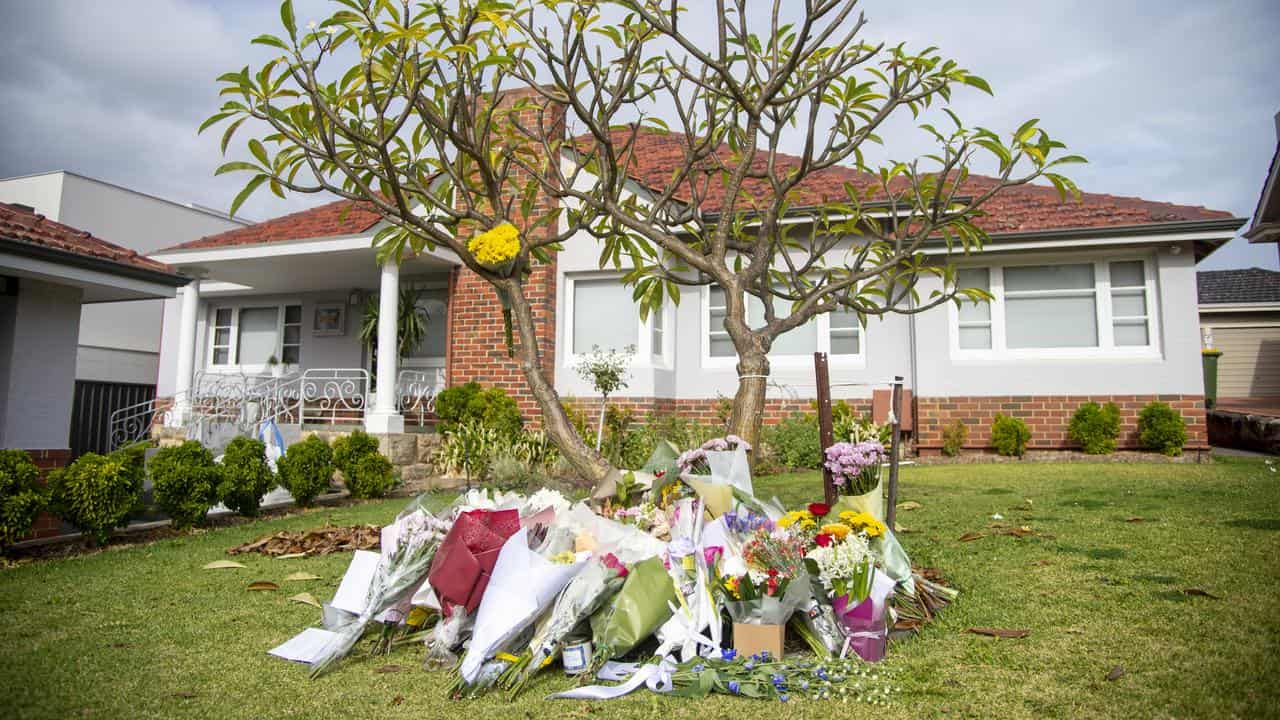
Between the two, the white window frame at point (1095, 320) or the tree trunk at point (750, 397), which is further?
the white window frame at point (1095, 320)

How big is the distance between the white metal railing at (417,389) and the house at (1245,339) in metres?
19.5

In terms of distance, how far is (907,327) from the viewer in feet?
37.6

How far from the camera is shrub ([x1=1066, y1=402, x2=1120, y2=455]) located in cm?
1039

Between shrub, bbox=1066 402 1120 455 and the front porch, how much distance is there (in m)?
9.57

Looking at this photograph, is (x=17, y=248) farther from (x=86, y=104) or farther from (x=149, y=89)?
(x=86, y=104)

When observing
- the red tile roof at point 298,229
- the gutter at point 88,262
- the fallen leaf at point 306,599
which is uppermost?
the red tile roof at point 298,229

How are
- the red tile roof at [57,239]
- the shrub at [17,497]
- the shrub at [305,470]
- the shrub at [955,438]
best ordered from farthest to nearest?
the shrub at [955,438]
the shrub at [305,470]
the red tile roof at [57,239]
the shrub at [17,497]

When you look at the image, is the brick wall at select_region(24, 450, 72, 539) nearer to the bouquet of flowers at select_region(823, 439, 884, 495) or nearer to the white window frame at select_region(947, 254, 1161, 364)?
the bouquet of flowers at select_region(823, 439, 884, 495)

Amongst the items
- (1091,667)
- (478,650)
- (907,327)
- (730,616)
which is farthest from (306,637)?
(907,327)

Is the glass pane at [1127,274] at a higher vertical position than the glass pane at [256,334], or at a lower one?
higher

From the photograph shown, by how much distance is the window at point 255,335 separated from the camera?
15.8 metres

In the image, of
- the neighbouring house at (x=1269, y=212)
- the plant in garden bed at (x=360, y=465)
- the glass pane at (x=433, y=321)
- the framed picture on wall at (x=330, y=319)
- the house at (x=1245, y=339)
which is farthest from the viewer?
the house at (x=1245, y=339)

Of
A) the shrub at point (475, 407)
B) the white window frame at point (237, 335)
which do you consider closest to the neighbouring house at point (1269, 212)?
the shrub at point (475, 407)

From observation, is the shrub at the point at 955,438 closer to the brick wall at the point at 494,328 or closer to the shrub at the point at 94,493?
the brick wall at the point at 494,328
